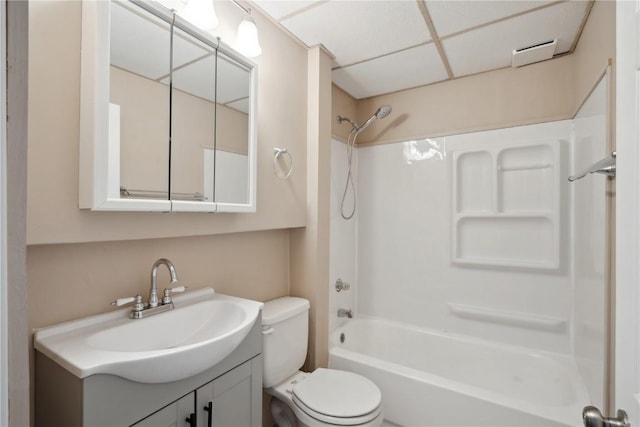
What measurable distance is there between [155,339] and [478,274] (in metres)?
2.03

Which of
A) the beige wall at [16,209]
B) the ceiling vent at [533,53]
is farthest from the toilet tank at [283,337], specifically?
the ceiling vent at [533,53]

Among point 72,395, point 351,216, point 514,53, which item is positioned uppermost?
point 514,53

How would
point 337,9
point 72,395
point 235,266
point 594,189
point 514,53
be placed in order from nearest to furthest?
point 72,395
point 594,189
point 337,9
point 235,266
point 514,53

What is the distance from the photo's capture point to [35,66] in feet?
2.87

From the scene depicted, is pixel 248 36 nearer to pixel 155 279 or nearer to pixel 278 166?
pixel 278 166

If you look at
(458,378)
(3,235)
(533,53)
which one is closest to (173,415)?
(3,235)

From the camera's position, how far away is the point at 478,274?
2.22m

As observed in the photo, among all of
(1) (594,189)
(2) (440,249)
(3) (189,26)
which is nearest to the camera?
(3) (189,26)

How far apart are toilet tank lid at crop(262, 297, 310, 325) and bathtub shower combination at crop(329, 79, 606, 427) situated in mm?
494

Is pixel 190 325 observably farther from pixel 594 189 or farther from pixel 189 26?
pixel 594 189

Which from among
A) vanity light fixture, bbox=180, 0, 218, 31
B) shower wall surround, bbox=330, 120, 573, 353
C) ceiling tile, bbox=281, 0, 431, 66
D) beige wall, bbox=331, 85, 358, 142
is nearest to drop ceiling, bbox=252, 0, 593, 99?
ceiling tile, bbox=281, 0, 431, 66

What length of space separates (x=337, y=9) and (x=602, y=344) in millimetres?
1902

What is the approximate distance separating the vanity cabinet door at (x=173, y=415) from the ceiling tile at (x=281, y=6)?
1.71m

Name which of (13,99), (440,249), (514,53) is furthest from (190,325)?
(514,53)
